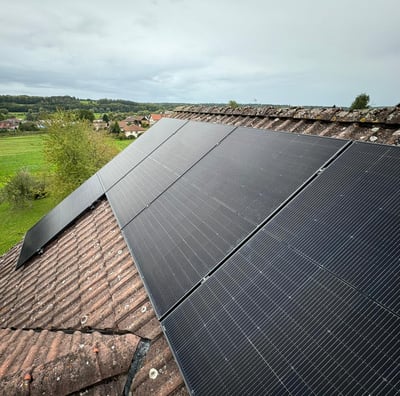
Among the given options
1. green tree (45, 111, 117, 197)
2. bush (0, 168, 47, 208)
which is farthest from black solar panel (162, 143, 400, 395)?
bush (0, 168, 47, 208)

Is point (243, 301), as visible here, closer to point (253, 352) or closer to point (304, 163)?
point (253, 352)

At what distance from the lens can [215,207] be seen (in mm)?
3924

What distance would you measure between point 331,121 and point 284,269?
3.70 meters

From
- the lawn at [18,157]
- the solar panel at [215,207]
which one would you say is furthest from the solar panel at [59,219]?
the lawn at [18,157]

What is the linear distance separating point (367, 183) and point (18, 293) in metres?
6.84

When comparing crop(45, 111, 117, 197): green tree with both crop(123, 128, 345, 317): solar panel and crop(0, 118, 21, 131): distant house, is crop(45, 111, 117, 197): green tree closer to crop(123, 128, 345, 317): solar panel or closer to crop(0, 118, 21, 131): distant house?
crop(123, 128, 345, 317): solar panel

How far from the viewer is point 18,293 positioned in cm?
554

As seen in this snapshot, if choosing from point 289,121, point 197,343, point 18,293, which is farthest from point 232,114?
point 18,293

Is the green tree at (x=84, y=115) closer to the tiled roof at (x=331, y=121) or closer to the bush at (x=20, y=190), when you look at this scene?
A: the bush at (x=20, y=190)

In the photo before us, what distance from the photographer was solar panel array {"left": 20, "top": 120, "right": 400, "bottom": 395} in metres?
1.86

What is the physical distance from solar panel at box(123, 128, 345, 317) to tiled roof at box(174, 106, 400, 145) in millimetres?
951

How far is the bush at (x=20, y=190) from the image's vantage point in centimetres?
3105

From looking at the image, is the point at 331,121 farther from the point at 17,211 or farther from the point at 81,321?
the point at 17,211

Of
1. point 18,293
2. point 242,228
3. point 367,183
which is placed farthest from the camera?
point 18,293
